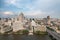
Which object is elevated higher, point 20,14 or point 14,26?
point 20,14

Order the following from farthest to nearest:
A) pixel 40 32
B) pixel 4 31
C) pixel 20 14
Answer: pixel 20 14 < pixel 4 31 < pixel 40 32

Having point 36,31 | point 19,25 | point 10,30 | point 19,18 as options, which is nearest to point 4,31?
point 10,30

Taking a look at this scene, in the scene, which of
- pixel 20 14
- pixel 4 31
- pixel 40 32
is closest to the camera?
pixel 40 32

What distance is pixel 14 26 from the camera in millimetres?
145125

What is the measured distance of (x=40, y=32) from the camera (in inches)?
5281

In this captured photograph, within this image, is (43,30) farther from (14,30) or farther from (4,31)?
(4,31)

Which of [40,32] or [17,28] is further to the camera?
[17,28]

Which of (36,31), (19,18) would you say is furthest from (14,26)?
(19,18)

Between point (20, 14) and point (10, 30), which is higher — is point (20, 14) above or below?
above

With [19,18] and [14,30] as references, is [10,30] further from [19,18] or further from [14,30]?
[19,18]

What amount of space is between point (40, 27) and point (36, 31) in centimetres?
561

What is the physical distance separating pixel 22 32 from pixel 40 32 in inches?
667

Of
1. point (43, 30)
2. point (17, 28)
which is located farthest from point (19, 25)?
point (43, 30)

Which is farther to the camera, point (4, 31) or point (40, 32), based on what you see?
point (4, 31)
